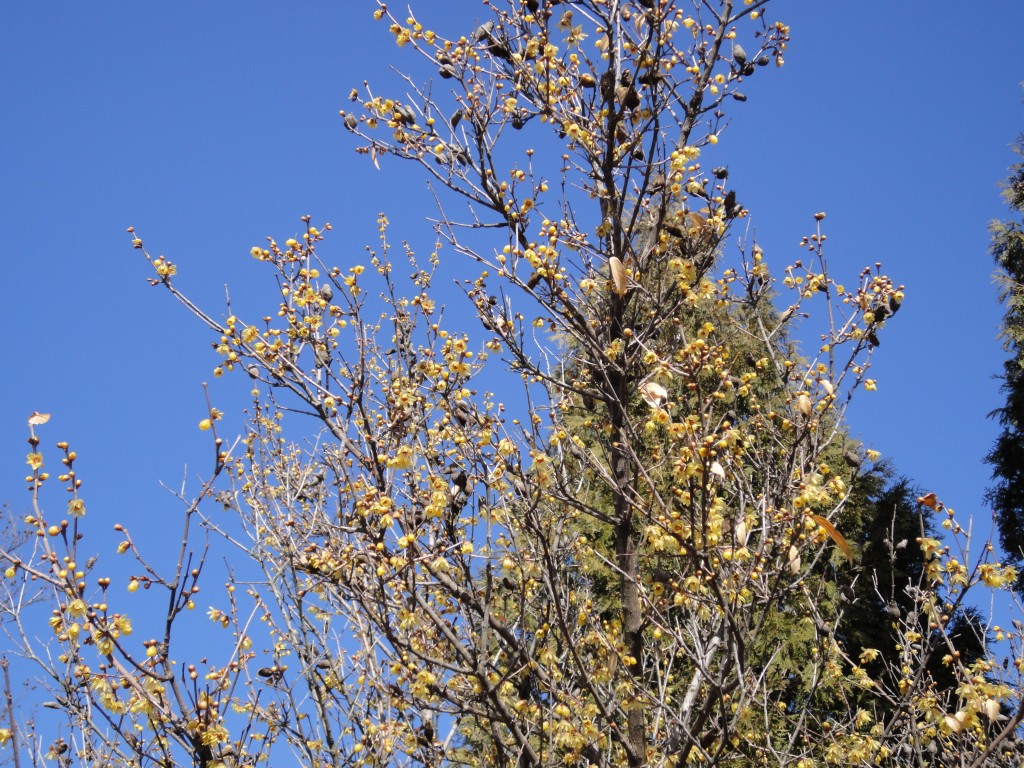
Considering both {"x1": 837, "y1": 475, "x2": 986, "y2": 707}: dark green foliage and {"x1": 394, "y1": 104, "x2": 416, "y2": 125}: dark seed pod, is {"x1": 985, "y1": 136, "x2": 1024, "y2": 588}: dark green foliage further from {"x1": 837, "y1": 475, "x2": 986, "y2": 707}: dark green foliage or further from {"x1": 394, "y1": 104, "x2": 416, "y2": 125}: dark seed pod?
{"x1": 394, "y1": 104, "x2": 416, "y2": 125}: dark seed pod

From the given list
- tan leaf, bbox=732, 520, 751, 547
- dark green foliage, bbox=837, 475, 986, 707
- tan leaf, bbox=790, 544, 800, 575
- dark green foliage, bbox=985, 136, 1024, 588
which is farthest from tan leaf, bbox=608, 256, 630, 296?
dark green foliage, bbox=985, 136, 1024, 588

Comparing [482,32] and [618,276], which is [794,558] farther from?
[482,32]

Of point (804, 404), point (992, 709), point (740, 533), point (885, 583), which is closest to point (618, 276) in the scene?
point (804, 404)

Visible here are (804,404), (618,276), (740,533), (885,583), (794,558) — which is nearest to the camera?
(740,533)

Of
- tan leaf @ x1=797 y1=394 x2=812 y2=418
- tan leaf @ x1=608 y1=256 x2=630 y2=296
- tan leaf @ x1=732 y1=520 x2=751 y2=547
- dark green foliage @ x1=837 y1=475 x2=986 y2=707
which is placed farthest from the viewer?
dark green foliage @ x1=837 y1=475 x2=986 y2=707

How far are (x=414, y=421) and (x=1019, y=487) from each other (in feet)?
34.1

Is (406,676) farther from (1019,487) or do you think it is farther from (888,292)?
(1019,487)

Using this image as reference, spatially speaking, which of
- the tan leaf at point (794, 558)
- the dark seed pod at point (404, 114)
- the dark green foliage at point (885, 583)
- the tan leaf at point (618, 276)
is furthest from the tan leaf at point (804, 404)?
the dark green foliage at point (885, 583)

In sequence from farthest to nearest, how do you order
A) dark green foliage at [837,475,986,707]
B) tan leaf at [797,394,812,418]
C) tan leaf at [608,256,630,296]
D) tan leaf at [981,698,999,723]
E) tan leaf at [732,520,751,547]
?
dark green foliage at [837,475,986,707] < tan leaf at [608,256,630,296] < tan leaf at [797,394,812,418] < tan leaf at [981,698,999,723] < tan leaf at [732,520,751,547]

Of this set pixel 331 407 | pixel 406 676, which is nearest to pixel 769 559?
pixel 406 676

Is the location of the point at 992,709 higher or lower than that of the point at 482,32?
lower

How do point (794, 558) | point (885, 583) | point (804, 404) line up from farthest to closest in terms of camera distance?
point (885, 583) → point (804, 404) → point (794, 558)

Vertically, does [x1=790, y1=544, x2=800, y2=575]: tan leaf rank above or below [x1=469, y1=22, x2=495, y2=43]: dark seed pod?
below

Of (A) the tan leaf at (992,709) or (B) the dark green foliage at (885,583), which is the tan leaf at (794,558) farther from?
(B) the dark green foliage at (885,583)
